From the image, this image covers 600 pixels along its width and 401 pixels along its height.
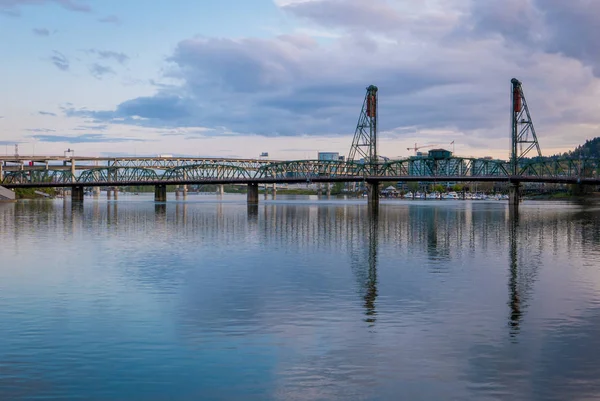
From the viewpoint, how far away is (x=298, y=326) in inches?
919

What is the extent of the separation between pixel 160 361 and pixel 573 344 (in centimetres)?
1283

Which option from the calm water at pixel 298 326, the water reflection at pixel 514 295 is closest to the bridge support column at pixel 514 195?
the water reflection at pixel 514 295

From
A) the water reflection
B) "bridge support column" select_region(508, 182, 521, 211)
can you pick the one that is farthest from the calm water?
"bridge support column" select_region(508, 182, 521, 211)

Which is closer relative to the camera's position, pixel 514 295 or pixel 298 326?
pixel 298 326

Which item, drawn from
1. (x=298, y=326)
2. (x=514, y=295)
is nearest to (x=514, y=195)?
(x=514, y=295)

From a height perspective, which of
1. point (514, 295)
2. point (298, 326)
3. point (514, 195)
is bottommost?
point (514, 295)

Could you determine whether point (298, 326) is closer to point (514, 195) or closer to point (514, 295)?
point (514, 295)

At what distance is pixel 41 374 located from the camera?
696 inches

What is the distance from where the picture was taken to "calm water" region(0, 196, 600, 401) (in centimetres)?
1694

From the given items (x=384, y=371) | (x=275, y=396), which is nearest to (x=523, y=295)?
(x=384, y=371)

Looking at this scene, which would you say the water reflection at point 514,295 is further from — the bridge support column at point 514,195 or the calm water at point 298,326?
the bridge support column at point 514,195

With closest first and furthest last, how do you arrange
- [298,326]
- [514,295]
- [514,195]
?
[298,326]
[514,295]
[514,195]

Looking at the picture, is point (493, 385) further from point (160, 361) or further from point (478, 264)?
point (478, 264)

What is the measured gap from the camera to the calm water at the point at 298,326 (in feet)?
55.6
